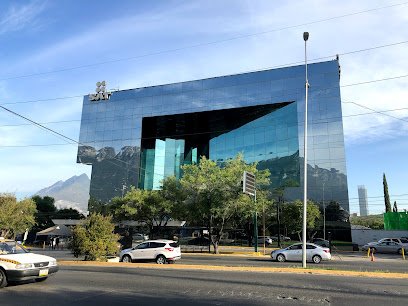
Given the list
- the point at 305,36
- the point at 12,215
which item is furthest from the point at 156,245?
the point at 12,215

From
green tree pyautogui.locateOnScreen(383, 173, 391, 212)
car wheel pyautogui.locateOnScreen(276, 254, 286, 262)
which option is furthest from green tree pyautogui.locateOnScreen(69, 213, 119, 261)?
green tree pyautogui.locateOnScreen(383, 173, 391, 212)

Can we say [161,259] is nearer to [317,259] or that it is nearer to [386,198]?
[317,259]

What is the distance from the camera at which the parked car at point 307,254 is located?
81.9 ft

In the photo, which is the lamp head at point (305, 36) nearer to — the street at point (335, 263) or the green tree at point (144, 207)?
the street at point (335, 263)

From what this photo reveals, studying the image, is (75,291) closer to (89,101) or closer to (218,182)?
(218,182)

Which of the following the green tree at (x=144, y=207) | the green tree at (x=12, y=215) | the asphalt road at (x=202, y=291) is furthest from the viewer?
the green tree at (x=12, y=215)

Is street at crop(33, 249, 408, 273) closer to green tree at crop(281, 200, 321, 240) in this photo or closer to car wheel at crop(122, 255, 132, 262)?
car wheel at crop(122, 255, 132, 262)

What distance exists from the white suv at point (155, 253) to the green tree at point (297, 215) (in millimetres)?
33917

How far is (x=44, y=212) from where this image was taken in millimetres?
96250

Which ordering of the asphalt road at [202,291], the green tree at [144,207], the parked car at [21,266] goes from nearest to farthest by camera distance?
the asphalt road at [202,291]
the parked car at [21,266]
the green tree at [144,207]

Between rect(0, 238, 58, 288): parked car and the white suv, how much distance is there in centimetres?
1147

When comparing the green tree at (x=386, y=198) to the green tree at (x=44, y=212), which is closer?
the green tree at (x=386, y=198)

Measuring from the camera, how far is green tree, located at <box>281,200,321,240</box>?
175 feet

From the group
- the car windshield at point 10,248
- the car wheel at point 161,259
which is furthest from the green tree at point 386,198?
the car windshield at point 10,248
